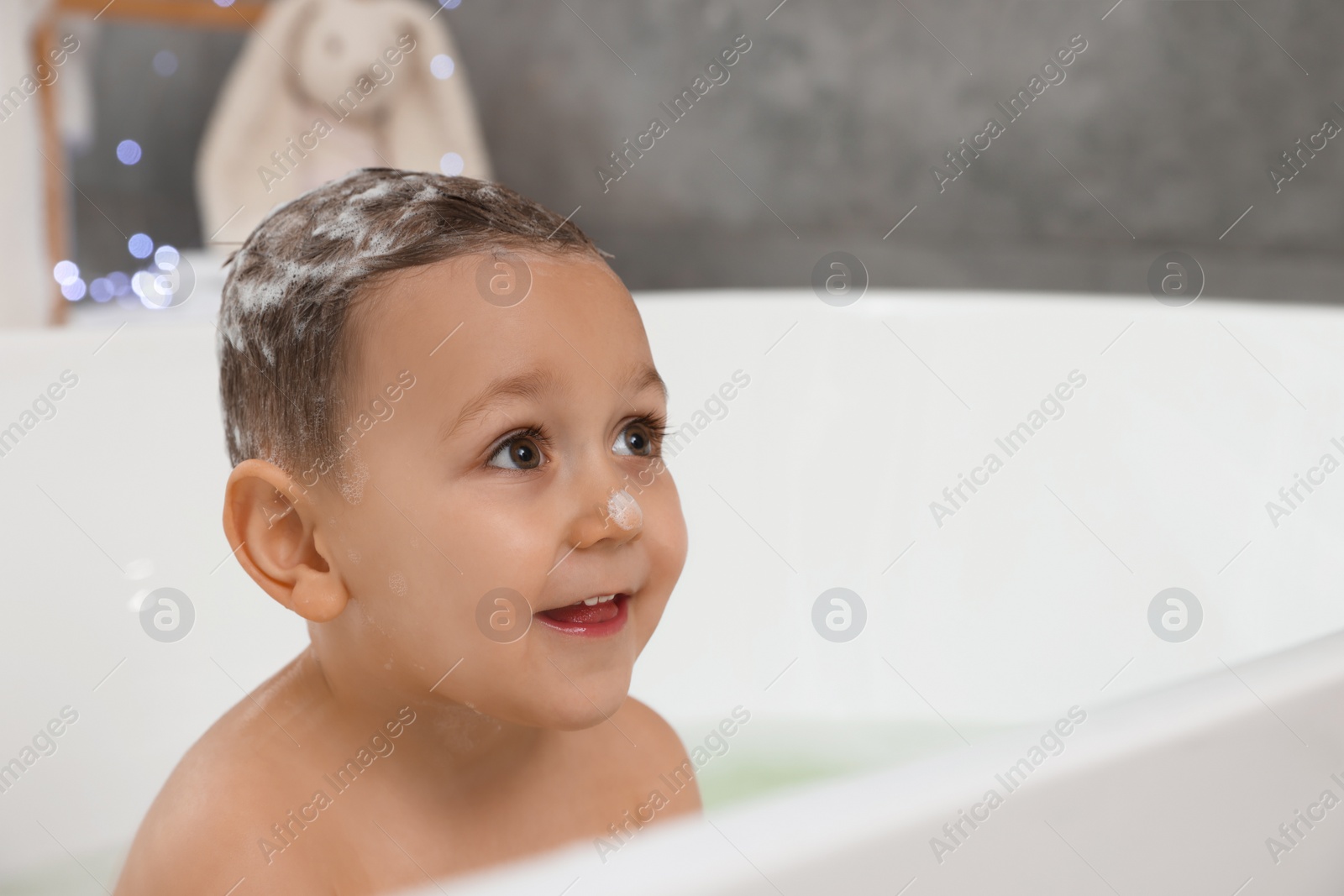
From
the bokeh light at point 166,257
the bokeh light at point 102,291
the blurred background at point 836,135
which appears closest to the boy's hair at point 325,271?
the blurred background at point 836,135

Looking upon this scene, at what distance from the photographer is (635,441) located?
2.06 ft

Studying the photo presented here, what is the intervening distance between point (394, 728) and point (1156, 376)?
86 centimetres

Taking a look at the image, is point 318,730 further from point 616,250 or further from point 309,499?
point 616,250

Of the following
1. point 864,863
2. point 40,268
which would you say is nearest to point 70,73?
point 40,268

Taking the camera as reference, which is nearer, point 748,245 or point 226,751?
point 226,751

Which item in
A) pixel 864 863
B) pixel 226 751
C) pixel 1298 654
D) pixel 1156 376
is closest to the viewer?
pixel 864 863

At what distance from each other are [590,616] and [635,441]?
0.09 metres

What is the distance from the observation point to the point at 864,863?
0.38m

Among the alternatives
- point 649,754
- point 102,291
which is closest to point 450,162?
point 102,291

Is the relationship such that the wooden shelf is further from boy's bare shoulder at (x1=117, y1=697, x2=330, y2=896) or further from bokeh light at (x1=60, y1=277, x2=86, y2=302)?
boy's bare shoulder at (x1=117, y1=697, x2=330, y2=896)

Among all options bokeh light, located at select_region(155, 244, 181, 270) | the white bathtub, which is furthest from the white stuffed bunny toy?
the white bathtub

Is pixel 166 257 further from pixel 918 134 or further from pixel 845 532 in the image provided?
pixel 845 532

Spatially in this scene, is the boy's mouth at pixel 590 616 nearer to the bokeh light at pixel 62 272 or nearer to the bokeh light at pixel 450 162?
the bokeh light at pixel 62 272

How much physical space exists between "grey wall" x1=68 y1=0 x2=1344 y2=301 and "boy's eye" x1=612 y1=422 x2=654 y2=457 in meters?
1.56
